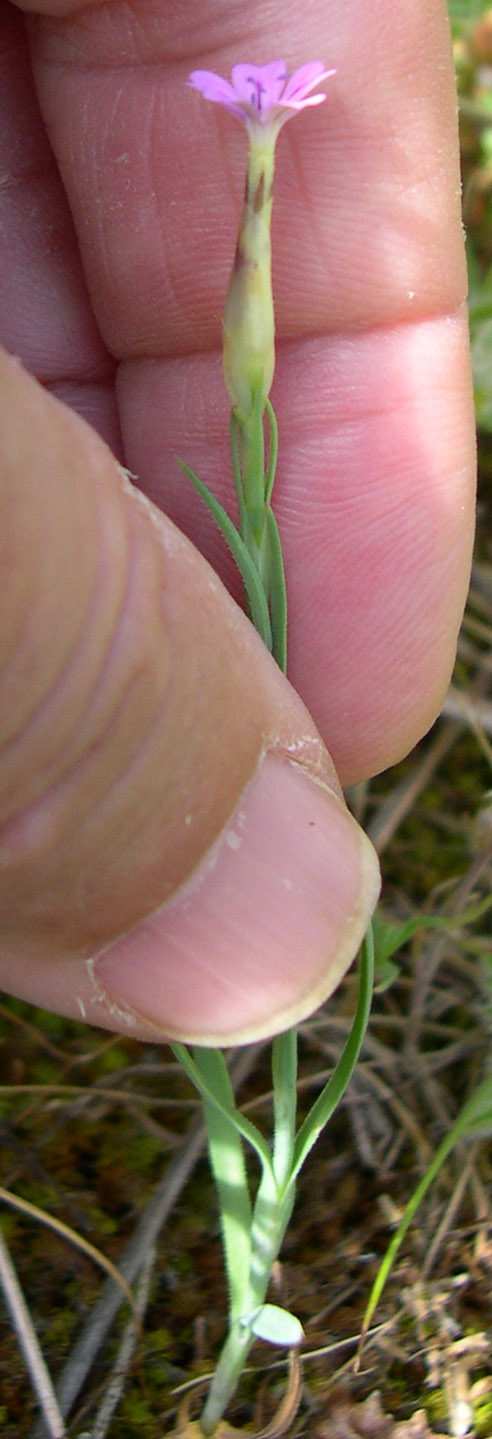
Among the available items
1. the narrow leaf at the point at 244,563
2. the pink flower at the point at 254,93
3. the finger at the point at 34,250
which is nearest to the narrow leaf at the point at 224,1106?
the narrow leaf at the point at 244,563

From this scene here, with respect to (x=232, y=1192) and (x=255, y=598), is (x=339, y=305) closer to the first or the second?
(x=255, y=598)

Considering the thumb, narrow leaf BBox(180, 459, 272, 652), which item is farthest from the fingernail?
narrow leaf BBox(180, 459, 272, 652)

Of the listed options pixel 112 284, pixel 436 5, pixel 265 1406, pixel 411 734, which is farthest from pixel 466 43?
pixel 265 1406

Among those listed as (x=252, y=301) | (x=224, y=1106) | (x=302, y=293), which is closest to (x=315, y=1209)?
(x=224, y=1106)

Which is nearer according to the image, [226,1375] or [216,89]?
[216,89]

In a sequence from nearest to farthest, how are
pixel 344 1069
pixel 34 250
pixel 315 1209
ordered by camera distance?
pixel 344 1069 < pixel 315 1209 < pixel 34 250

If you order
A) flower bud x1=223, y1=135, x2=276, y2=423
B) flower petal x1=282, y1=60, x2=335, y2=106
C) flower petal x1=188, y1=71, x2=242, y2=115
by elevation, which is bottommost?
flower bud x1=223, y1=135, x2=276, y2=423

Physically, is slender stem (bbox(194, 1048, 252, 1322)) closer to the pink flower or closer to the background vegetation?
the background vegetation
